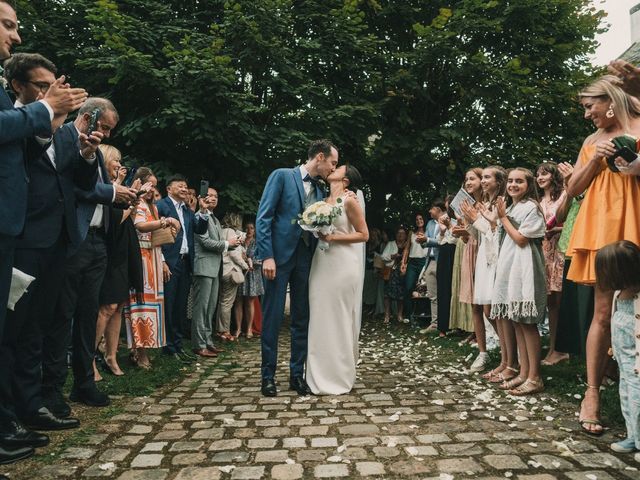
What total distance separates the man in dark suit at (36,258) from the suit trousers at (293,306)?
6.40 ft

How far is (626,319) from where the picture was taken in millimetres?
3471

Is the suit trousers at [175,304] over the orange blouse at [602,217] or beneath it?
beneath

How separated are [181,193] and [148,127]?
3923 mm

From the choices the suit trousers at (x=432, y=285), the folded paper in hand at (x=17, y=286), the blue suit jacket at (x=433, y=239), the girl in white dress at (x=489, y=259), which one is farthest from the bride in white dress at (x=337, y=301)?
the suit trousers at (x=432, y=285)

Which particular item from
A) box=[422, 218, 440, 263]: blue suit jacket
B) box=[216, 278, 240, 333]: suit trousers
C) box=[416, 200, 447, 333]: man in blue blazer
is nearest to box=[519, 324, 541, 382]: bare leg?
box=[422, 218, 440, 263]: blue suit jacket

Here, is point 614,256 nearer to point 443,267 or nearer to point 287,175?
point 287,175

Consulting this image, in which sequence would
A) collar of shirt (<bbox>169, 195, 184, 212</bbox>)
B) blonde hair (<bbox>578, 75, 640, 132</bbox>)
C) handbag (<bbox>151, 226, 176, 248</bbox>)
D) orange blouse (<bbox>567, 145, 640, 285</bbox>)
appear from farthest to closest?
collar of shirt (<bbox>169, 195, 184, 212</bbox>)
handbag (<bbox>151, 226, 176, 248</bbox>)
blonde hair (<bbox>578, 75, 640, 132</bbox>)
orange blouse (<bbox>567, 145, 640, 285</bbox>)

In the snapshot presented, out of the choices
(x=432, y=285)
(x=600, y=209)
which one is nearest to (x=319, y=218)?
(x=600, y=209)

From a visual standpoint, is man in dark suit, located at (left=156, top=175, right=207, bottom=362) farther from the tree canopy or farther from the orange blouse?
the orange blouse

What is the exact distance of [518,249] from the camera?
16.5 ft

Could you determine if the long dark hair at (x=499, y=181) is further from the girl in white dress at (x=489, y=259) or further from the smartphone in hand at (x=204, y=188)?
the smartphone in hand at (x=204, y=188)

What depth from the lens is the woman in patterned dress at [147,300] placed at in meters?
6.03

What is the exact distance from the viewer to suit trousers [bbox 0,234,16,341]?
2.96 meters

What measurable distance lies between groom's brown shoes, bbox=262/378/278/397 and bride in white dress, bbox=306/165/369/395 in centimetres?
37
